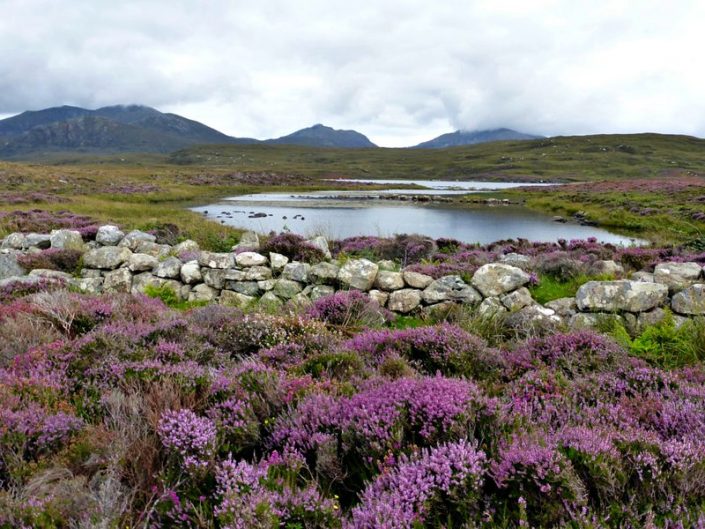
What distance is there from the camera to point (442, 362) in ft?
15.8

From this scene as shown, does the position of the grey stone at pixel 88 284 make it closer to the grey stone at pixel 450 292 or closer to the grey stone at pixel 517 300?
the grey stone at pixel 450 292

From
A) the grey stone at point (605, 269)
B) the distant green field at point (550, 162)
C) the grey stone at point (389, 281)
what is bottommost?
the grey stone at point (389, 281)

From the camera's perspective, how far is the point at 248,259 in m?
11.1

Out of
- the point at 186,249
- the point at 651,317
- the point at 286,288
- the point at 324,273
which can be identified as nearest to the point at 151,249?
the point at 186,249

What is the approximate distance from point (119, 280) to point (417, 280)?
747cm

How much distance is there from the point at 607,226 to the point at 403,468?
35688 mm

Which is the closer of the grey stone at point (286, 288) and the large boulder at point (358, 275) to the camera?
the large boulder at point (358, 275)

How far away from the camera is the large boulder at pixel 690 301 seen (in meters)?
7.43

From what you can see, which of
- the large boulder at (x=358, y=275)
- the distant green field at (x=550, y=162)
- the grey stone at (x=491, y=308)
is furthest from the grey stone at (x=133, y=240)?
the distant green field at (x=550, y=162)

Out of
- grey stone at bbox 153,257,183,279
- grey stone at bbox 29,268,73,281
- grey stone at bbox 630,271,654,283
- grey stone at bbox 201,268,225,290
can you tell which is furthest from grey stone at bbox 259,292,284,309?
grey stone at bbox 630,271,654,283

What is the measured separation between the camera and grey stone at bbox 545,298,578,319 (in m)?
8.23

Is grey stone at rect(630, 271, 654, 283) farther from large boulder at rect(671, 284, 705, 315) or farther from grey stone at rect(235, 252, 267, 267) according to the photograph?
grey stone at rect(235, 252, 267, 267)

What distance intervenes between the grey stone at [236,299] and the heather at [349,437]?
491 cm

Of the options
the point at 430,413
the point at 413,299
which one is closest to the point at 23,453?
the point at 430,413
